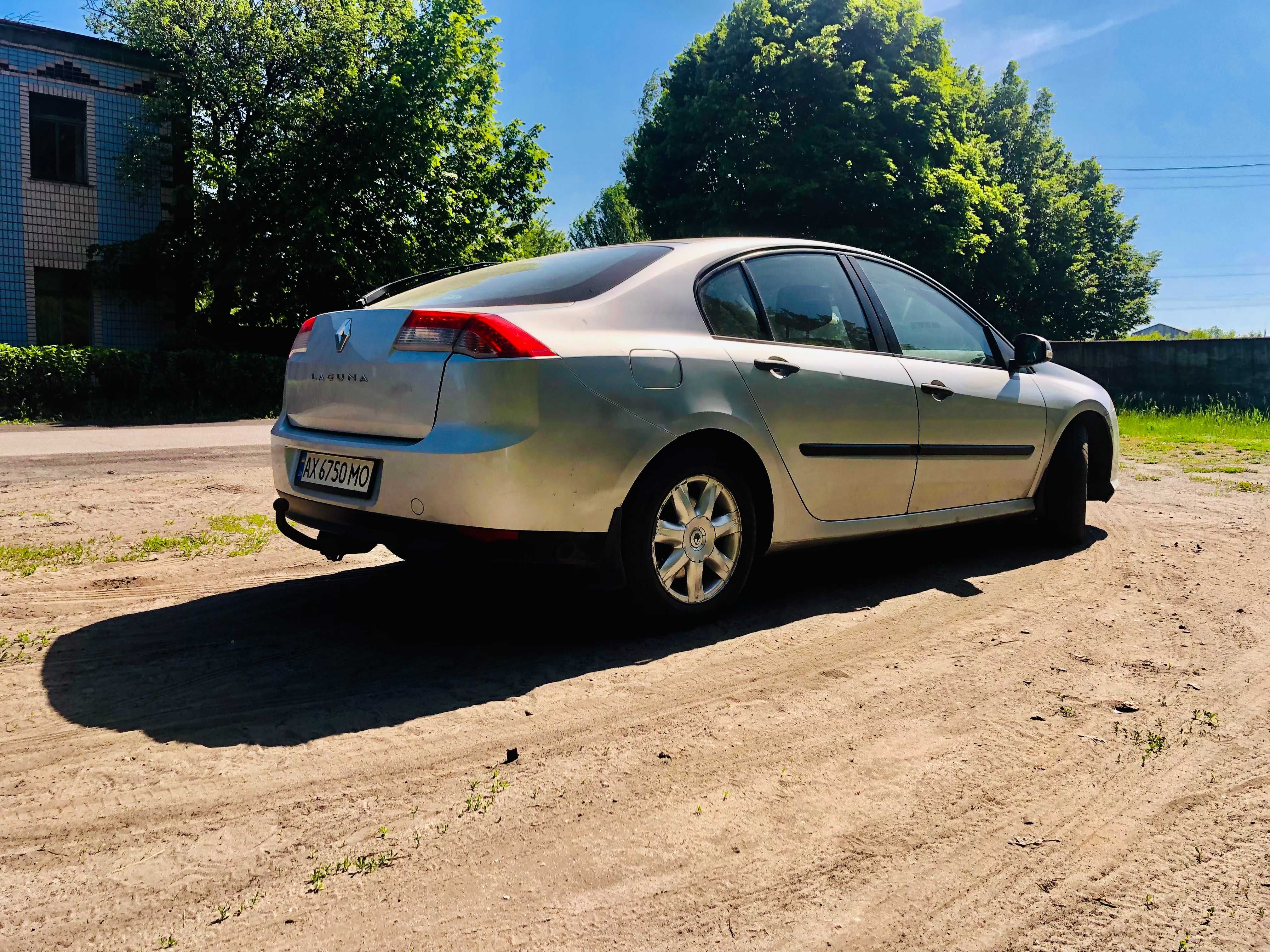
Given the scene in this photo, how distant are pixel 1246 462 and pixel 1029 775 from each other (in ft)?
29.9

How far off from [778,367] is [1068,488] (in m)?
2.56

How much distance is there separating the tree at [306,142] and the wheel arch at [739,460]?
18.5 m

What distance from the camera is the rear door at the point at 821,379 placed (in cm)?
406

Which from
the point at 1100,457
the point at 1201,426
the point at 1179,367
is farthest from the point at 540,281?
the point at 1179,367

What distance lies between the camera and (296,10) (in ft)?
73.0

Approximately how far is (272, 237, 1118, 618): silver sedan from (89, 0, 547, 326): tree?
17.9 metres

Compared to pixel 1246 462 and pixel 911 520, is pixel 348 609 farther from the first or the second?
pixel 1246 462

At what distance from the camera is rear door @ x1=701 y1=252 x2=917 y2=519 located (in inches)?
160

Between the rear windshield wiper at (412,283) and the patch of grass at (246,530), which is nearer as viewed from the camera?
the rear windshield wiper at (412,283)

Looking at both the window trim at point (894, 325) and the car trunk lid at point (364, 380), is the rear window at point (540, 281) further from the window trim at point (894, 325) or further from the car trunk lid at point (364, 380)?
the window trim at point (894, 325)

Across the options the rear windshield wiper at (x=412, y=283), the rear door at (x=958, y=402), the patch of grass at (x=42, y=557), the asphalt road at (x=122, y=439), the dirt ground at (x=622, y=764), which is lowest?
the dirt ground at (x=622, y=764)

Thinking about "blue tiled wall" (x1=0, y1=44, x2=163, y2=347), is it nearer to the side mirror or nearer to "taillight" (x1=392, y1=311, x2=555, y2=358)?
"taillight" (x1=392, y1=311, x2=555, y2=358)

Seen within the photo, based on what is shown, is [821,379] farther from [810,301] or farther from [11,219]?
[11,219]

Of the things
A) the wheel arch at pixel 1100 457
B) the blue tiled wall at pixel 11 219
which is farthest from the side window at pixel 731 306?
the blue tiled wall at pixel 11 219
